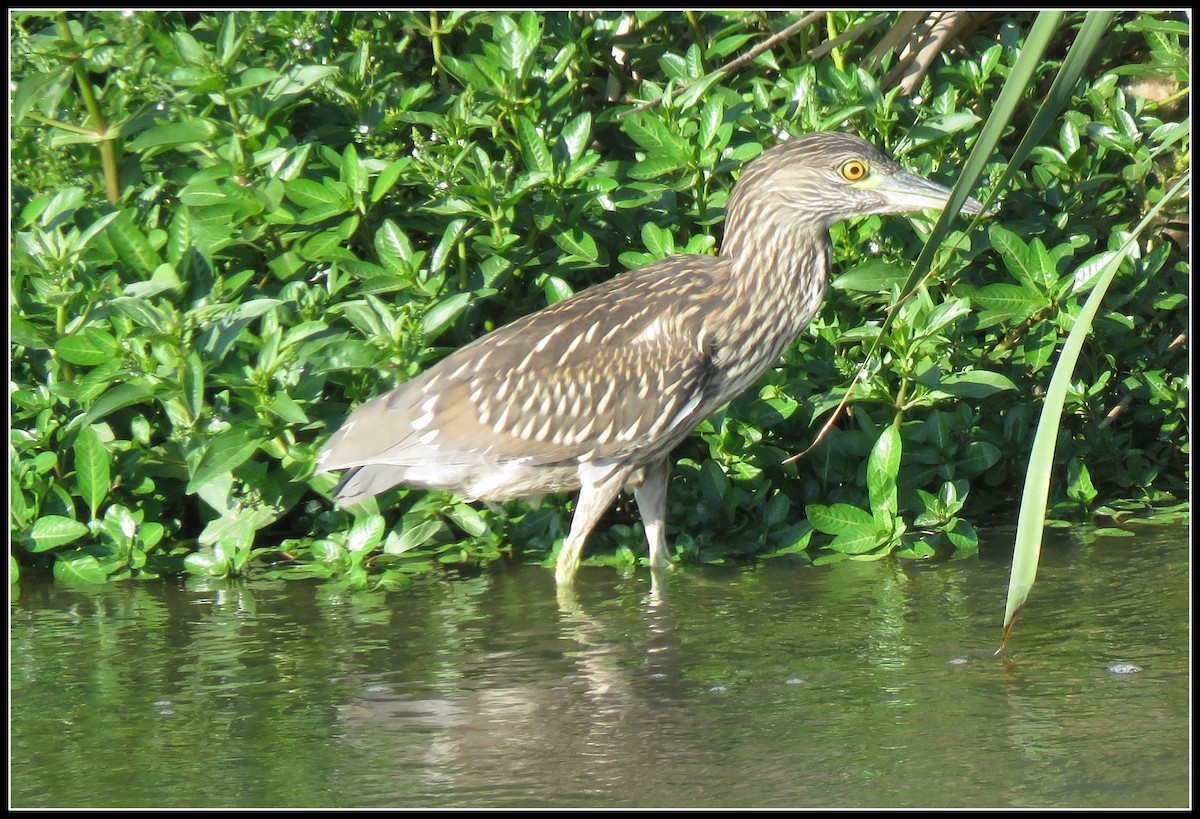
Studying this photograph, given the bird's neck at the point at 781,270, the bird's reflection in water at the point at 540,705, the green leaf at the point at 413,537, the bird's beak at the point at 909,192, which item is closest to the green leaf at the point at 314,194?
the green leaf at the point at 413,537

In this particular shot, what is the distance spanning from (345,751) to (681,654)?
4.27 feet

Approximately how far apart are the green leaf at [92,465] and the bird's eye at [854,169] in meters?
3.25

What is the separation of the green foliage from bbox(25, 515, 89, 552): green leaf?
0.01m

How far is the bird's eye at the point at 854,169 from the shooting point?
18.3 feet

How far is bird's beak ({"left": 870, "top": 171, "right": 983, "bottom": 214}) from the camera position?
5.43m

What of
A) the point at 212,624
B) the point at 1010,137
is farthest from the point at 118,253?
the point at 1010,137

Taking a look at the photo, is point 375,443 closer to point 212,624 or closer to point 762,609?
point 212,624

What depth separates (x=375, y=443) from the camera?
5527mm

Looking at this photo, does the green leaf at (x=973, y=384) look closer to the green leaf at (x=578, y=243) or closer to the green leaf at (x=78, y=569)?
the green leaf at (x=578, y=243)

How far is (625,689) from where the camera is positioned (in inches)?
175

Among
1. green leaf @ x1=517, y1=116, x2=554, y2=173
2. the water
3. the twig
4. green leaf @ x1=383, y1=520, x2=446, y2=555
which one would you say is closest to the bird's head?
the twig

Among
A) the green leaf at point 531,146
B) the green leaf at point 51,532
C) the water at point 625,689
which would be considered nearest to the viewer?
the water at point 625,689

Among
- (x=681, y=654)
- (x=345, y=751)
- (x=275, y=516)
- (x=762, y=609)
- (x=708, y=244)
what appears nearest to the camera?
(x=345, y=751)

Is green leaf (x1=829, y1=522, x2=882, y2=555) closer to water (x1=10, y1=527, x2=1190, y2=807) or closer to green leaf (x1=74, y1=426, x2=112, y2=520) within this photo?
water (x1=10, y1=527, x2=1190, y2=807)
